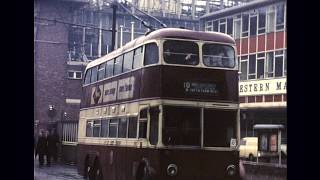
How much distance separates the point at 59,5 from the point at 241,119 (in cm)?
160

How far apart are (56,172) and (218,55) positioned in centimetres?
146

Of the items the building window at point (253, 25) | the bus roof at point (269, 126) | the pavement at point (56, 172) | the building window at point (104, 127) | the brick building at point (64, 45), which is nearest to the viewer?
the bus roof at point (269, 126)

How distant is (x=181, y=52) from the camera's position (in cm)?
368

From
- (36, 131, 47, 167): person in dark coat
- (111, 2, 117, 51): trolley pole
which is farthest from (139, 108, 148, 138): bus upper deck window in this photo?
(36, 131, 47, 167): person in dark coat

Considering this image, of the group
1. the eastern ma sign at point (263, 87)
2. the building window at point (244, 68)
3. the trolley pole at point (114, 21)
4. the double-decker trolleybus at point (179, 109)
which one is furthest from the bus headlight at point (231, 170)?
the trolley pole at point (114, 21)

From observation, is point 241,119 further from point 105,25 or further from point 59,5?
point 59,5

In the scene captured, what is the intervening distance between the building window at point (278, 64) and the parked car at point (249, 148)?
46 centimetres

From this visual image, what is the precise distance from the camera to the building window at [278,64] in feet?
11.4

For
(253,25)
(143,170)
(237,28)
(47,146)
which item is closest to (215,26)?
(237,28)

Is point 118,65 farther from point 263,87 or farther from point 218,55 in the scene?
point 263,87

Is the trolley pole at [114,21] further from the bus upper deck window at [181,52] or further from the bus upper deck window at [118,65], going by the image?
the bus upper deck window at [181,52]

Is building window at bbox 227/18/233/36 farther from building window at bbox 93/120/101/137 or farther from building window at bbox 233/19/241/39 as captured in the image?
building window at bbox 93/120/101/137
